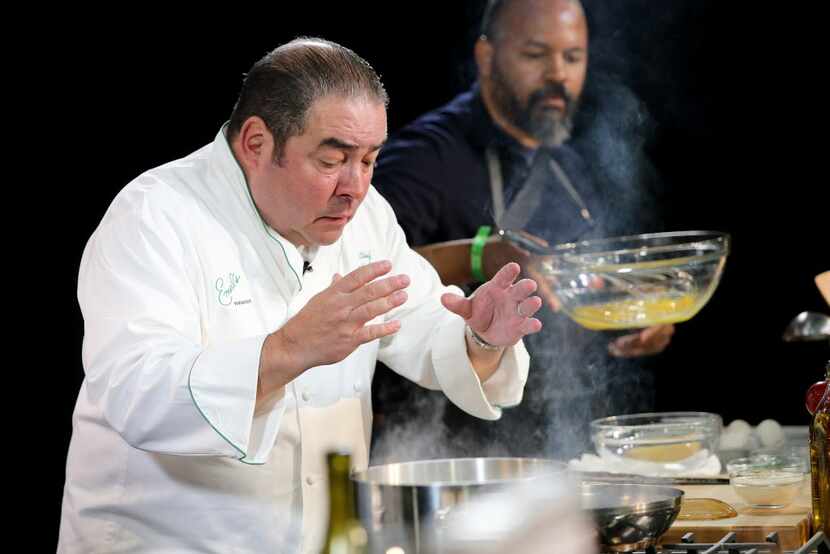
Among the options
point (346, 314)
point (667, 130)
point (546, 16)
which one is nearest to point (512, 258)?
point (546, 16)

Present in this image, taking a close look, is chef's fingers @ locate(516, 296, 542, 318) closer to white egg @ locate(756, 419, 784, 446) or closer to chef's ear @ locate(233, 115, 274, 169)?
chef's ear @ locate(233, 115, 274, 169)

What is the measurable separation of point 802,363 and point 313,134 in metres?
2.98

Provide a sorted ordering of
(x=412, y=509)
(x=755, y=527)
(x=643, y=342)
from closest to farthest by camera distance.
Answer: (x=412, y=509) → (x=755, y=527) → (x=643, y=342)

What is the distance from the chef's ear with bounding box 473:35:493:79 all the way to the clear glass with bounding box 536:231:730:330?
4.85 ft

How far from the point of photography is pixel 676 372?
4570mm

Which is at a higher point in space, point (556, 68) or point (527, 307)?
point (556, 68)

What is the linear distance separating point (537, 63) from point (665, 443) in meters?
1.81

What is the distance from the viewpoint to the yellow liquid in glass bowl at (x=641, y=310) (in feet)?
8.25

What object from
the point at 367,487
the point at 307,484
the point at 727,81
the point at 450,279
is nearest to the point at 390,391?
the point at 450,279

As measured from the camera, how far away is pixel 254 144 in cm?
221

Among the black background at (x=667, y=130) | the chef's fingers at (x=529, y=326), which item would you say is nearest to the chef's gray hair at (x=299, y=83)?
the chef's fingers at (x=529, y=326)

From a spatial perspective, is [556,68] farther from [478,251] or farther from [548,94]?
[478,251]

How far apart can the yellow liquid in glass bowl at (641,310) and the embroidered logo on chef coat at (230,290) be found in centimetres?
80

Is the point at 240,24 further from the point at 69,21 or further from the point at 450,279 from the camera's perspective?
the point at 450,279
